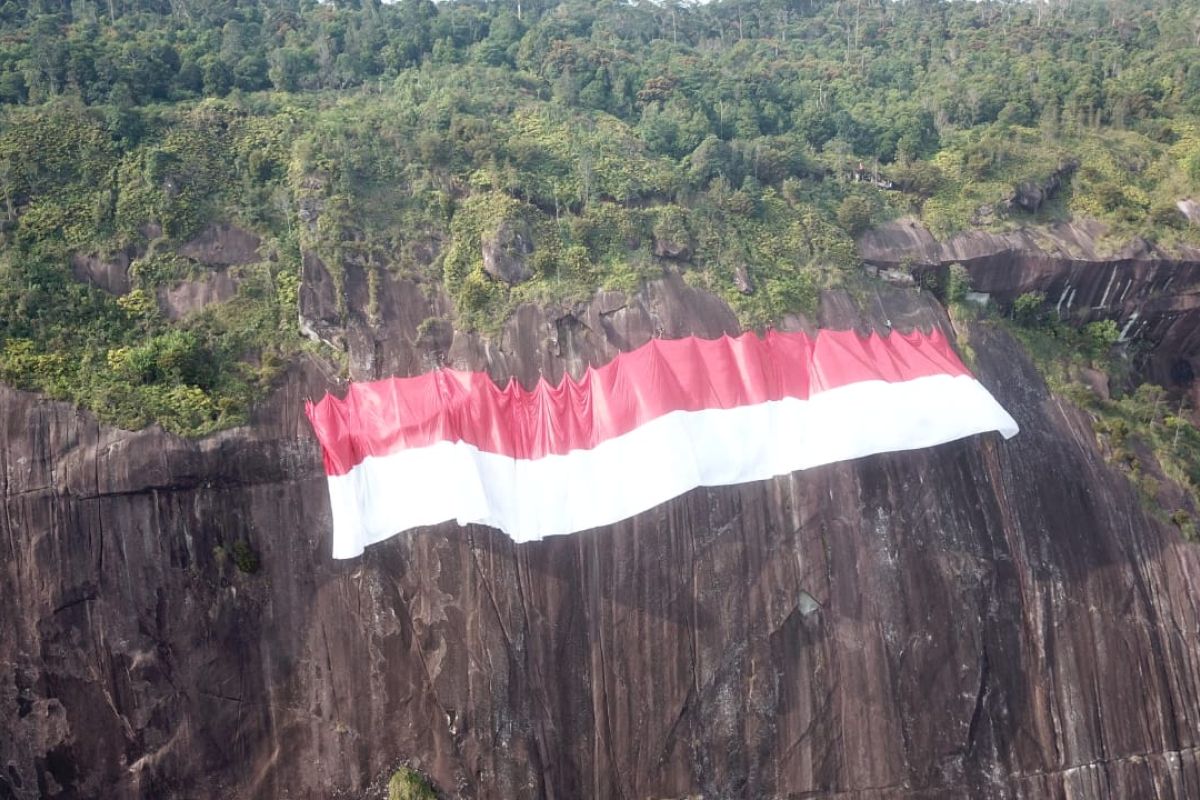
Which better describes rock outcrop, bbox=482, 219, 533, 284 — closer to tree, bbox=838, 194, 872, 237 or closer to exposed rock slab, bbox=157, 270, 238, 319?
exposed rock slab, bbox=157, 270, 238, 319

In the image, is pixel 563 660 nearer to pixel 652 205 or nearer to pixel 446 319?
pixel 446 319

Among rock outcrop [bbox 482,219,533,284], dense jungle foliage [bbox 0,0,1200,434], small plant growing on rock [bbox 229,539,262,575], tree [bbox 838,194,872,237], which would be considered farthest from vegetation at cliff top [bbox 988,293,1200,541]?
small plant growing on rock [bbox 229,539,262,575]

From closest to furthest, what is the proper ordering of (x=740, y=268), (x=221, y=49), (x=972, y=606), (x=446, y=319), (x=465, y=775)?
(x=465, y=775) → (x=972, y=606) → (x=446, y=319) → (x=740, y=268) → (x=221, y=49)

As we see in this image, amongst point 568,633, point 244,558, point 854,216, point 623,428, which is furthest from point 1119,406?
point 244,558

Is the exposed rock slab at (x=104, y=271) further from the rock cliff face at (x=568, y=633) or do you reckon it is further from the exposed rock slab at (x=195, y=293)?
the rock cliff face at (x=568, y=633)

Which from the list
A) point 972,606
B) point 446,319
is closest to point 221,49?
point 446,319

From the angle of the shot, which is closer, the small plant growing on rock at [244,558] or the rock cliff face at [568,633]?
the rock cliff face at [568,633]

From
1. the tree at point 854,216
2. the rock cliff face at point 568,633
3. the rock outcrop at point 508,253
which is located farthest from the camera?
the tree at point 854,216

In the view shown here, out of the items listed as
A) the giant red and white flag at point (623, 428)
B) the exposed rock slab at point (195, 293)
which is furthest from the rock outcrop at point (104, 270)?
the giant red and white flag at point (623, 428)
